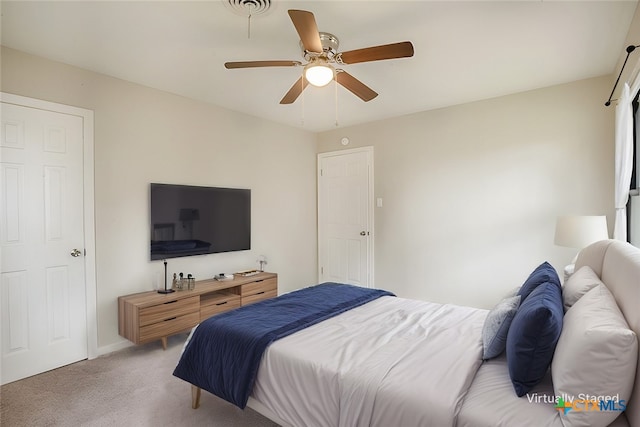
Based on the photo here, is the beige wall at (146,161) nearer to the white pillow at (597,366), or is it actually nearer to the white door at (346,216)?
the white door at (346,216)

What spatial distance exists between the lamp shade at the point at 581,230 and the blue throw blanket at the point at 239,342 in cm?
187

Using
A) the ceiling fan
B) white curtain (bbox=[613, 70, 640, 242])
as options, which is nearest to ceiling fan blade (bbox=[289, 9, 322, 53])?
the ceiling fan

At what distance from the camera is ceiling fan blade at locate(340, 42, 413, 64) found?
1.98m

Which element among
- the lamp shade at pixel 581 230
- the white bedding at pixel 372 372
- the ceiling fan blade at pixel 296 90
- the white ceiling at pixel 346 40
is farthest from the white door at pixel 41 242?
the lamp shade at pixel 581 230

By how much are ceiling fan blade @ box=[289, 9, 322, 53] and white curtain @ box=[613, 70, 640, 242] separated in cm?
209

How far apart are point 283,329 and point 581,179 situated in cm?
331

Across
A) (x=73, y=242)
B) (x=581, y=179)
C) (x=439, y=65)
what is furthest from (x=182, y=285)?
(x=581, y=179)

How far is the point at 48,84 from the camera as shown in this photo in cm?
283

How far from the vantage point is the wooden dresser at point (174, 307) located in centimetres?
300

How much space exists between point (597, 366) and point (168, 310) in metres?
3.11

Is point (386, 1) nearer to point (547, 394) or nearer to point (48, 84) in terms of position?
point (547, 394)

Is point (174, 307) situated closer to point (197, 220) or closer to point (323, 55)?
point (197, 220)

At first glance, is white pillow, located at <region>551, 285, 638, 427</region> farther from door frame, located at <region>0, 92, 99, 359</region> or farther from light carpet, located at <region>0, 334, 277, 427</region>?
door frame, located at <region>0, 92, 99, 359</region>

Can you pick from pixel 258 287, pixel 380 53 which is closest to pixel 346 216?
pixel 258 287
